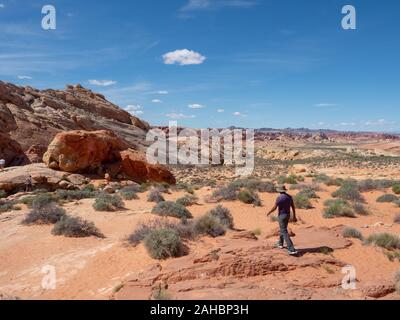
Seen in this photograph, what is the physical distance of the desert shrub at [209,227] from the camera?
10406 mm

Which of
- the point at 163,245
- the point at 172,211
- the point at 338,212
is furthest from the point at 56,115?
the point at 163,245

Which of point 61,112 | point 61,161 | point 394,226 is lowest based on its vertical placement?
point 394,226

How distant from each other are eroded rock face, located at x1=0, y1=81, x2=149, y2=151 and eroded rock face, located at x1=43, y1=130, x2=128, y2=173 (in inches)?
325

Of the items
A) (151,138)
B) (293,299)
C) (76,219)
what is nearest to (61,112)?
(151,138)

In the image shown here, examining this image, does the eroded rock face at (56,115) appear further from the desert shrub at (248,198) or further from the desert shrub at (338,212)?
the desert shrub at (338,212)

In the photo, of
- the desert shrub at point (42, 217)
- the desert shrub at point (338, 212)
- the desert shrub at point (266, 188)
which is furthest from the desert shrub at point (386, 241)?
the desert shrub at point (266, 188)

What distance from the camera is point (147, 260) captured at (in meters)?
8.45

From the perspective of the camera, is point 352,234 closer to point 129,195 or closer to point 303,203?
point 303,203

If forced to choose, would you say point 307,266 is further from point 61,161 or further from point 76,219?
point 61,161

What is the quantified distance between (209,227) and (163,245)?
2.24m

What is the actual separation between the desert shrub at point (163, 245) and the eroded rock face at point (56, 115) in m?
23.6

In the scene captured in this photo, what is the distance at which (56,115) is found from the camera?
3950 centimetres

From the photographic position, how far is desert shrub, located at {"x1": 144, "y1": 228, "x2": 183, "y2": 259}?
28.1 feet
